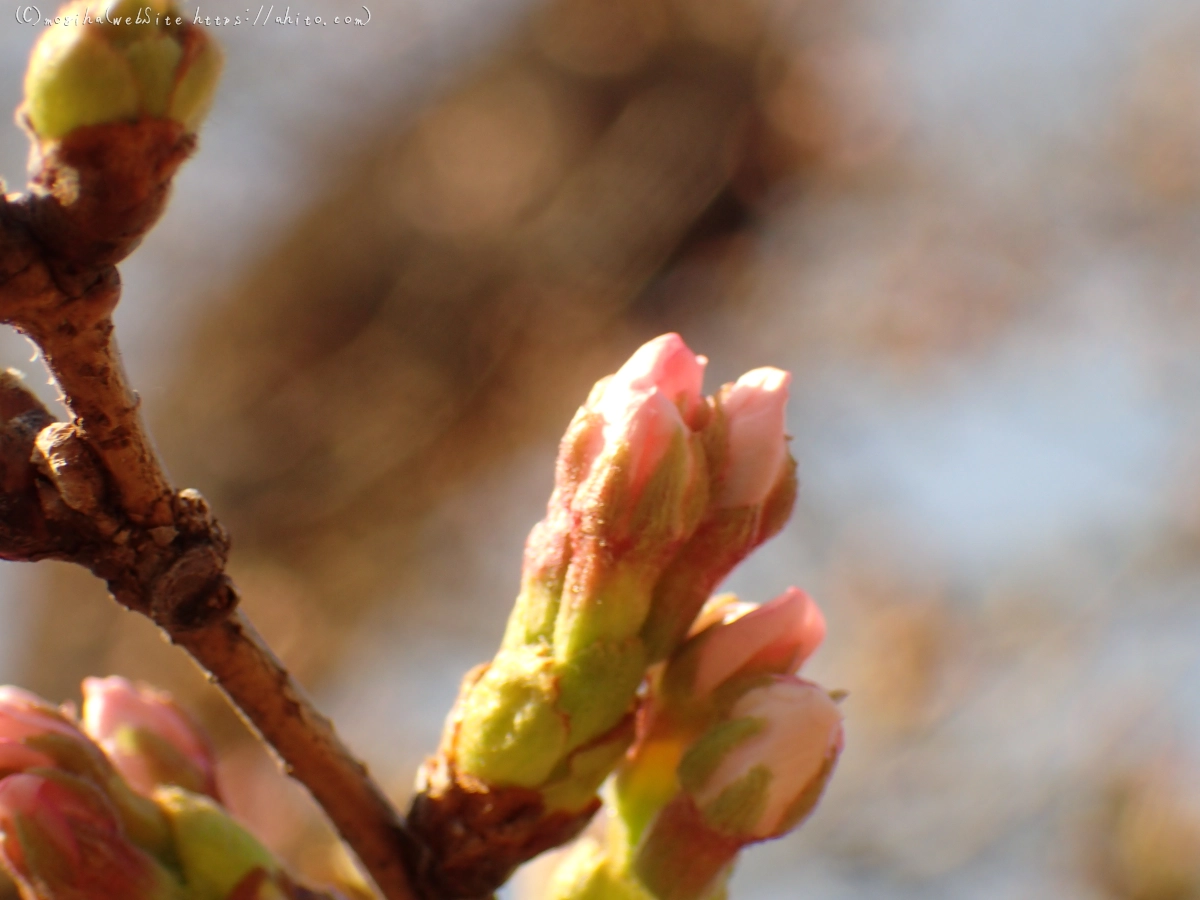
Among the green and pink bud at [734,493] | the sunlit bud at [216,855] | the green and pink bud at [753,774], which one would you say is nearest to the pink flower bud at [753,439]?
the green and pink bud at [734,493]

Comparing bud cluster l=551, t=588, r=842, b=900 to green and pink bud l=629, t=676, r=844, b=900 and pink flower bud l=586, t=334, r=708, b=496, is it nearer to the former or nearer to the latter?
green and pink bud l=629, t=676, r=844, b=900

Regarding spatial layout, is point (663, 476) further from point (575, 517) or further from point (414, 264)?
point (414, 264)

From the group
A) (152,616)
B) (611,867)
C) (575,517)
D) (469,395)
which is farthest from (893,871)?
(152,616)

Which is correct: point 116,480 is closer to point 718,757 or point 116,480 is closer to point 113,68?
point 113,68

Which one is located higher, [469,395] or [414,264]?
[414,264]

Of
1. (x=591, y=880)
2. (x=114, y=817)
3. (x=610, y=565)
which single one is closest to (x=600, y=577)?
(x=610, y=565)

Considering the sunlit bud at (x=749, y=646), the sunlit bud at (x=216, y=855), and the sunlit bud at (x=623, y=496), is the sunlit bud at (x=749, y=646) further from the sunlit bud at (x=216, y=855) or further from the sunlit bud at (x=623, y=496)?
the sunlit bud at (x=216, y=855)
